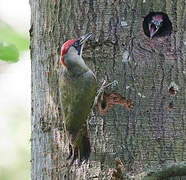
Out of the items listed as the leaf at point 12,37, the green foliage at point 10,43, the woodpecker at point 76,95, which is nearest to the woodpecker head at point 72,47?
the woodpecker at point 76,95

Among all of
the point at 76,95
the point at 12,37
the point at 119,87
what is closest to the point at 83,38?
the point at 119,87

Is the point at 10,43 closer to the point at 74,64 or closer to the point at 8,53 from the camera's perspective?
the point at 8,53

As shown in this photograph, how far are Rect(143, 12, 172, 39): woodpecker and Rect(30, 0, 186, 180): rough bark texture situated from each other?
2.4 inches

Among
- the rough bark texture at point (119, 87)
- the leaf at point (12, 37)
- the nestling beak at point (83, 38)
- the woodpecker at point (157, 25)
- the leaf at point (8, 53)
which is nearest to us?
the leaf at point (8, 53)

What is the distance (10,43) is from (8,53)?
0.27 m

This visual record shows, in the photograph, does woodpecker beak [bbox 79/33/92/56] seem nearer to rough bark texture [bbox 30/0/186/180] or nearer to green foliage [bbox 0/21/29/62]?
rough bark texture [bbox 30/0/186/180]

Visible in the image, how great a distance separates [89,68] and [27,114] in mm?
5106

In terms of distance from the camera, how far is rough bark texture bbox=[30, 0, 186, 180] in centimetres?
383

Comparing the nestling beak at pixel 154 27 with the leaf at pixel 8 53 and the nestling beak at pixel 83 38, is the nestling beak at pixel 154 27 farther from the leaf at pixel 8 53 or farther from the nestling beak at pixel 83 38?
the leaf at pixel 8 53

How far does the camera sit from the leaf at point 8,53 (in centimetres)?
341

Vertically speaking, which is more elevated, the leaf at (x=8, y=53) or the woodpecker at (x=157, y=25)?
the woodpecker at (x=157, y=25)

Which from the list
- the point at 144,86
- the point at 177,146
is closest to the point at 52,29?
the point at 144,86

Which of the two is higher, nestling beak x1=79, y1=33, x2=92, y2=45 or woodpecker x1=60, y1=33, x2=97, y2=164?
nestling beak x1=79, y1=33, x2=92, y2=45

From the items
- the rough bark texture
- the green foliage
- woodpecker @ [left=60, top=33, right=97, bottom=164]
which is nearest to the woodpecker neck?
woodpecker @ [left=60, top=33, right=97, bottom=164]
